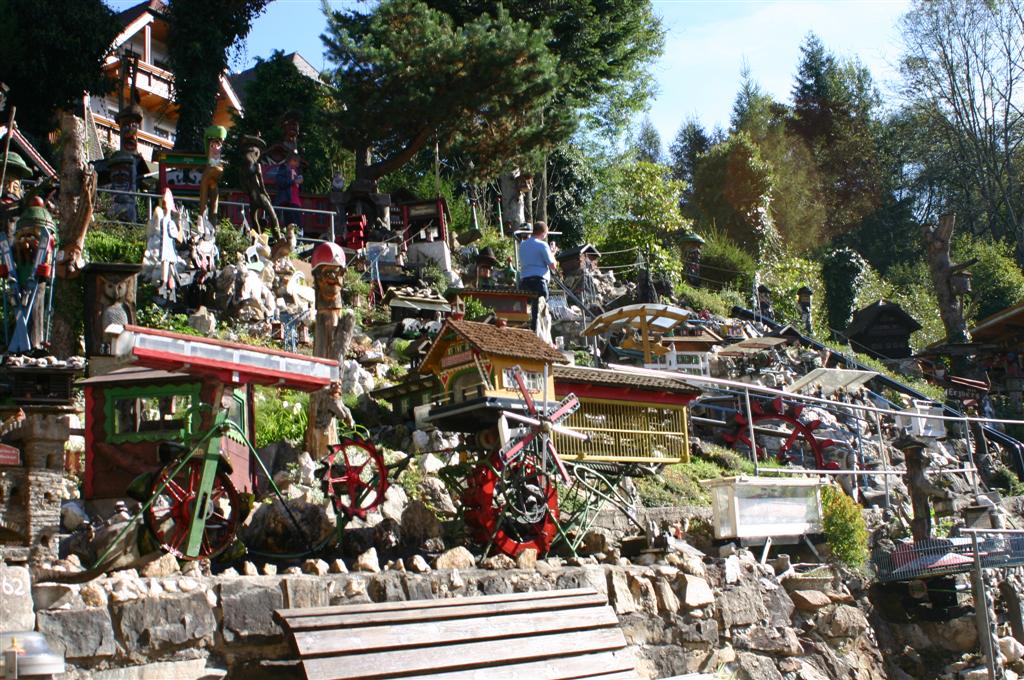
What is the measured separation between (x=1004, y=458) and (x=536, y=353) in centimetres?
1549

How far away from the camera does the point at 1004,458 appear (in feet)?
81.9

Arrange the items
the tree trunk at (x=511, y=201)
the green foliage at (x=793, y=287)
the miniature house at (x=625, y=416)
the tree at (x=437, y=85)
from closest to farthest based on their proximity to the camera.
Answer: the miniature house at (x=625, y=416), the tree at (x=437, y=85), the tree trunk at (x=511, y=201), the green foliage at (x=793, y=287)

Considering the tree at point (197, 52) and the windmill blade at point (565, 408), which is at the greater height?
the tree at point (197, 52)

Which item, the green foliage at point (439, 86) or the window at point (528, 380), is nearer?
the window at point (528, 380)

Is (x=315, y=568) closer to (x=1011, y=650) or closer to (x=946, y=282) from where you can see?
(x=1011, y=650)

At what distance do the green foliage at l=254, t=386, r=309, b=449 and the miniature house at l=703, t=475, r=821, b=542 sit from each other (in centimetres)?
518

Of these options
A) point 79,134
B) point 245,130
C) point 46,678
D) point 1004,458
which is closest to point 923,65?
point 1004,458

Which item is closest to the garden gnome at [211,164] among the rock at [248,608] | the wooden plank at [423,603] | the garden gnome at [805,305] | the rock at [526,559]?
the rock at [526,559]

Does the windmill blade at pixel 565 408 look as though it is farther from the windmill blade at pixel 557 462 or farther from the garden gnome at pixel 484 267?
the garden gnome at pixel 484 267

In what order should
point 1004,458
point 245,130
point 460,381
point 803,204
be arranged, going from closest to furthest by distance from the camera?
point 460,381
point 1004,458
point 245,130
point 803,204

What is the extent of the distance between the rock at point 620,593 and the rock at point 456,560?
1424 millimetres

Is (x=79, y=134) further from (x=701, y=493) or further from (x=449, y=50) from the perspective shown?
(x=701, y=493)

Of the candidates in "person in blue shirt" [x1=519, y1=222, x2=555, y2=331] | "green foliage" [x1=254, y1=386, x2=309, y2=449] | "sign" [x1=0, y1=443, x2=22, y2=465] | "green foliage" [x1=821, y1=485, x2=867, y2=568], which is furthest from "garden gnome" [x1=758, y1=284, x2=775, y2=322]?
"sign" [x1=0, y1=443, x2=22, y2=465]

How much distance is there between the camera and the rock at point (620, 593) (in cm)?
1170
